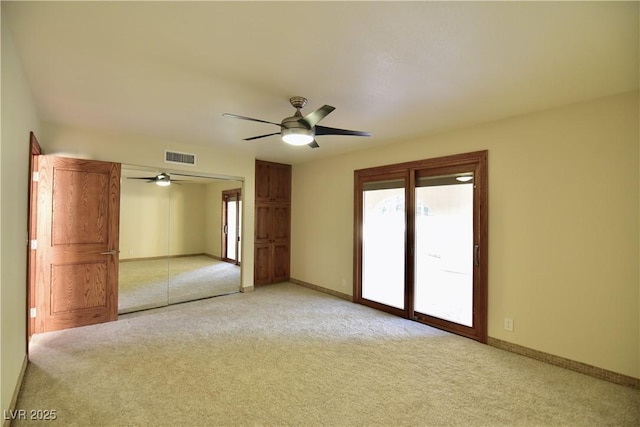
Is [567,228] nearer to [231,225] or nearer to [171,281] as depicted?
[231,225]

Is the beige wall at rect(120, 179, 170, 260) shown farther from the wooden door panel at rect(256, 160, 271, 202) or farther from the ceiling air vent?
the wooden door panel at rect(256, 160, 271, 202)

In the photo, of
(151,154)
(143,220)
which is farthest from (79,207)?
(151,154)

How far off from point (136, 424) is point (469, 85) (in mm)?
3671

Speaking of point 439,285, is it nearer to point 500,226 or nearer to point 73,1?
point 500,226

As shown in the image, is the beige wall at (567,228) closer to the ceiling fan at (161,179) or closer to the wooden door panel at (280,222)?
the wooden door panel at (280,222)

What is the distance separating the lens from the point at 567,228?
304cm

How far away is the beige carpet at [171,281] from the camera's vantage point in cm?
459

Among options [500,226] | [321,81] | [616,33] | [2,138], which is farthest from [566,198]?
[2,138]

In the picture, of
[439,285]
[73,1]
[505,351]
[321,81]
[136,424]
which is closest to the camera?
[73,1]

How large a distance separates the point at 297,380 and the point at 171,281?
3348 mm

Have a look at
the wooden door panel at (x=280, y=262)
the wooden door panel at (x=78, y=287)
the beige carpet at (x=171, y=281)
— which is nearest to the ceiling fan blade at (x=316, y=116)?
the wooden door panel at (x=78, y=287)

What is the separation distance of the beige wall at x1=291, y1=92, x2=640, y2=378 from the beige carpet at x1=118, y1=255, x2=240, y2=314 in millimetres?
4307

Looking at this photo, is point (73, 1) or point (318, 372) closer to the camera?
point (73, 1)

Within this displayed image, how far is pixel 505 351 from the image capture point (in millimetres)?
3373
